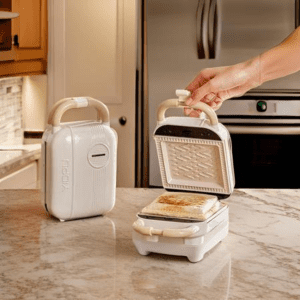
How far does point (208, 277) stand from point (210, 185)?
41cm

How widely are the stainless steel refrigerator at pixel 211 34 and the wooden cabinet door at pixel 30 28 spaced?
659mm

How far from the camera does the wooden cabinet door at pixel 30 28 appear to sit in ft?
11.5

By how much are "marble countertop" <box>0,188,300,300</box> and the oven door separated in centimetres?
155

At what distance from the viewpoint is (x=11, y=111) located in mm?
3893

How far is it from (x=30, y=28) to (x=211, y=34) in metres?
1.05

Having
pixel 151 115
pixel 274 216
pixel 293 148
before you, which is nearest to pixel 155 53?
pixel 151 115

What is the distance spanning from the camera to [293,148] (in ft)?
11.4

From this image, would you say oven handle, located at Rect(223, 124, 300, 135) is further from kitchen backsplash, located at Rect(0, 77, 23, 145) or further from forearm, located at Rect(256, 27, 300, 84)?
forearm, located at Rect(256, 27, 300, 84)

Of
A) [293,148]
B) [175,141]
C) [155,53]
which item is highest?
[155,53]

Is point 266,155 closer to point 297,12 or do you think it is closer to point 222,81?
point 297,12

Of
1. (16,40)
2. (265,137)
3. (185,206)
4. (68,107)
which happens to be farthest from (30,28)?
(185,206)

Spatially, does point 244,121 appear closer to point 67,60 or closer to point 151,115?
point 151,115

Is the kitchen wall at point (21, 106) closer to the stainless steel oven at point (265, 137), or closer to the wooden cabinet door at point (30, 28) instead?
the wooden cabinet door at point (30, 28)

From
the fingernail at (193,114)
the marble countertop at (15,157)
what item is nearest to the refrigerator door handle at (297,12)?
the marble countertop at (15,157)
